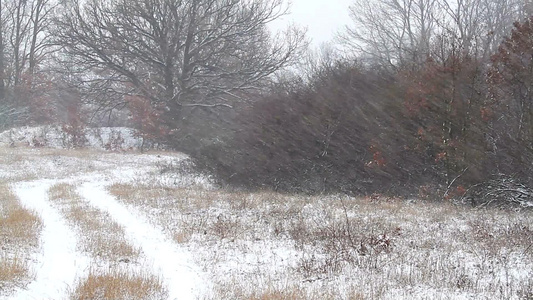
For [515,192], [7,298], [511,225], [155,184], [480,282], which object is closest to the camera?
[7,298]

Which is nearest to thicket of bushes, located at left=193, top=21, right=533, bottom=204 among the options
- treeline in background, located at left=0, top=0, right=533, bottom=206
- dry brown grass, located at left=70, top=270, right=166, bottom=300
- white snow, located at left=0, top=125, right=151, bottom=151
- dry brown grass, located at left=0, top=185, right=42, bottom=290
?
treeline in background, located at left=0, top=0, right=533, bottom=206

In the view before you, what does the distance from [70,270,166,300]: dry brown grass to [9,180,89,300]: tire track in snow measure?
0.19m

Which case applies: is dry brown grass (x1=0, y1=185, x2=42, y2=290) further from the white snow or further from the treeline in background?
the white snow

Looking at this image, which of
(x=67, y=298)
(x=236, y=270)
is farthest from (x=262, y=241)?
(x=67, y=298)

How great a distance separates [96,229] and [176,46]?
24069 mm

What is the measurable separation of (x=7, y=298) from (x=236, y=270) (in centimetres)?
269

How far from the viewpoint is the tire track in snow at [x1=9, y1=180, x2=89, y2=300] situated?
5.24 metres

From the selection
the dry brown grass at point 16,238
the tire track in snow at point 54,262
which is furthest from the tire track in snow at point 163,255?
the dry brown grass at point 16,238

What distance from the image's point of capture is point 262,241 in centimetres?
812

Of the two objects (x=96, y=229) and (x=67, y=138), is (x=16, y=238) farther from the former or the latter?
(x=67, y=138)

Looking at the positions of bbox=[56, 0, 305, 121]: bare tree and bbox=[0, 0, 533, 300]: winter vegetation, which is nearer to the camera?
bbox=[0, 0, 533, 300]: winter vegetation

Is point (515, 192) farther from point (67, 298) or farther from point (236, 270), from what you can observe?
point (67, 298)

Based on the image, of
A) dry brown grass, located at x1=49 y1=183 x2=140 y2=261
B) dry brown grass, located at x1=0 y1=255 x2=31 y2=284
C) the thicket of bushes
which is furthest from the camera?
the thicket of bushes

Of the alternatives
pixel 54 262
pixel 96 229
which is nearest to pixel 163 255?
pixel 54 262
